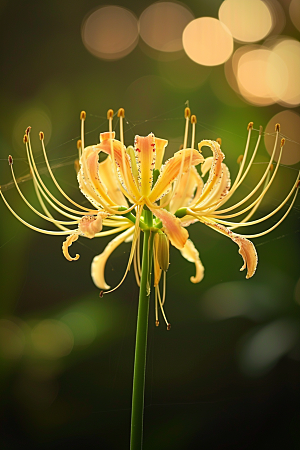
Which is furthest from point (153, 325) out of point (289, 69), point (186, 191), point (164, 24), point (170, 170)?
point (164, 24)

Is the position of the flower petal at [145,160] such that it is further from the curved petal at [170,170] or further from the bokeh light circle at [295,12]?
the bokeh light circle at [295,12]

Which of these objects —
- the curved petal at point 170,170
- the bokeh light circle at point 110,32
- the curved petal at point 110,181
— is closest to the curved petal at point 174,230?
the curved petal at point 170,170

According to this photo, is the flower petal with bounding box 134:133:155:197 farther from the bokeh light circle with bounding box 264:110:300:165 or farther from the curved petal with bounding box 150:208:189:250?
the bokeh light circle with bounding box 264:110:300:165

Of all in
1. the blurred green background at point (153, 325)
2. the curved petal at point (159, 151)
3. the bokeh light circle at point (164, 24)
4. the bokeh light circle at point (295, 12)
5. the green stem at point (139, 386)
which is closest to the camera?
the green stem at point (139, 386)

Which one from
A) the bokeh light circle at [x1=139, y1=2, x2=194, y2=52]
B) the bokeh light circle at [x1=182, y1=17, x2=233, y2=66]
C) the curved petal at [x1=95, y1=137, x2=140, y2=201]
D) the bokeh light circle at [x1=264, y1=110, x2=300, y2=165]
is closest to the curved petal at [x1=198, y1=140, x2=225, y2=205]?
the curved petal at [x1=95, y1=137, x2=140, y2=201]

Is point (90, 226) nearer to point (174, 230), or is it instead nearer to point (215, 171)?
point (174, 230)

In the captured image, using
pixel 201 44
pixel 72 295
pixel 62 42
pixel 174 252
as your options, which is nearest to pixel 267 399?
pixel 174 252

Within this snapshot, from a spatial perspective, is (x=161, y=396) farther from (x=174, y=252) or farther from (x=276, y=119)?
(x=276, y=119)
